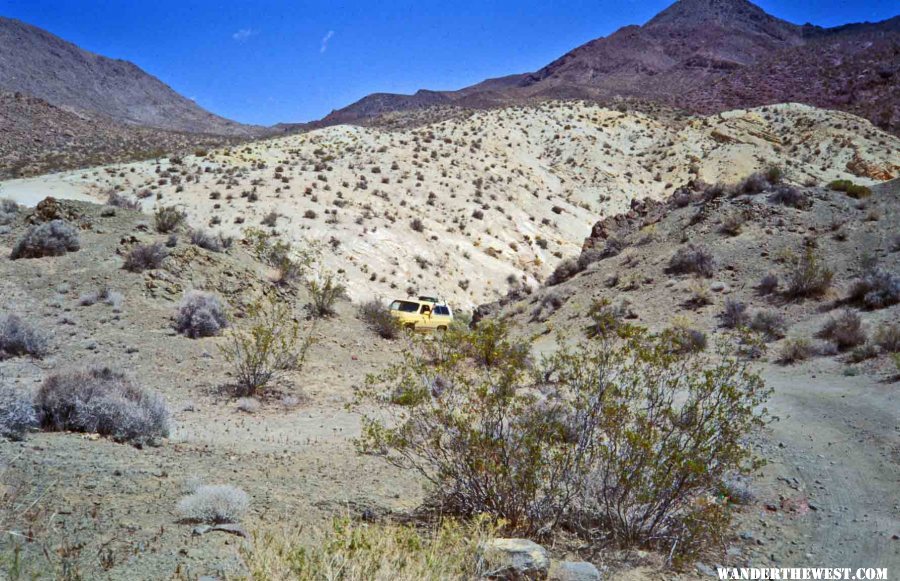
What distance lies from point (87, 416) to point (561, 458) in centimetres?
598

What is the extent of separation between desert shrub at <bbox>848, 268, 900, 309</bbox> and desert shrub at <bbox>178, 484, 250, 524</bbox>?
599 inches

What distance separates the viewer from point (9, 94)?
58.8 meters

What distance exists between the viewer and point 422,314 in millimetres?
18953

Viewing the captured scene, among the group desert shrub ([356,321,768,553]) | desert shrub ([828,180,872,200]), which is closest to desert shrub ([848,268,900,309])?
desert shrub ([828,180,872,200])

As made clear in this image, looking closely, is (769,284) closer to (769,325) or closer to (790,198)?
(769,325)

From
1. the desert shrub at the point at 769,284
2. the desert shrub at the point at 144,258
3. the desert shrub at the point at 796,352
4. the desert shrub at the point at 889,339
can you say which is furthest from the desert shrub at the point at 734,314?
the desert shrub at the point at 144,258

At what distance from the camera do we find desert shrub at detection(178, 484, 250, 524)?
14.7 feet

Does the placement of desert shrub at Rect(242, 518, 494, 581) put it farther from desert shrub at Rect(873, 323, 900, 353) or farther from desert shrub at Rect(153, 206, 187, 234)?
desert shrub at Rect(153, 206, 187, 234)

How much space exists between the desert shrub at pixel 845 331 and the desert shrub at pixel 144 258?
17.4m

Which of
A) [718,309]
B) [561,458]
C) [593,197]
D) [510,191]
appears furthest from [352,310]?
[593,197]

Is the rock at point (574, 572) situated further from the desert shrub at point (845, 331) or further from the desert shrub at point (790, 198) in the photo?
the desert shrub at point (790, 198)

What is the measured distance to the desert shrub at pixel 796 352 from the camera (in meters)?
12.2

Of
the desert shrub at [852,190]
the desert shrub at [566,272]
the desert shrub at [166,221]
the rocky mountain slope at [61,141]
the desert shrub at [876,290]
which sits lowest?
the desert shrub at [566,272]

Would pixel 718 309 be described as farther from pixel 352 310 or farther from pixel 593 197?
pixel 593 197
